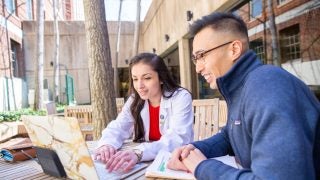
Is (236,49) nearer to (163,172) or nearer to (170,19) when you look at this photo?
(163,172)

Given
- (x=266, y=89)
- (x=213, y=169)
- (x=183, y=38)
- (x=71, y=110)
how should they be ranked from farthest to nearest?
1. (x=183, y=38)
2. (x=71, y=110)
3. (x=213, y=169)
4. (x=266, y=89)

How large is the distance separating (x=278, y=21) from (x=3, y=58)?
→ 452 inches

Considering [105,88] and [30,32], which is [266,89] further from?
[30,32]

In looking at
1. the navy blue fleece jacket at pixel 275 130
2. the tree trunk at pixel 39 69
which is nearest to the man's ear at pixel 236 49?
the navy blue fleece jacket at pixel 275 130

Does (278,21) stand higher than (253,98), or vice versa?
(278,21)

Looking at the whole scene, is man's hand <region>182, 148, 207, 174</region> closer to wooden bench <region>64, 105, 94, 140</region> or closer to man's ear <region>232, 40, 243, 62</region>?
man's ear <region>232, 40, 243, 62</region>

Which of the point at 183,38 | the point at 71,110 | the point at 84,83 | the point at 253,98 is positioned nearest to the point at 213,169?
the point at 253,98

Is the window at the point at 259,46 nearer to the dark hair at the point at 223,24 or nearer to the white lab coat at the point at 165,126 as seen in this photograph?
the white lab coat at the point at 165,126

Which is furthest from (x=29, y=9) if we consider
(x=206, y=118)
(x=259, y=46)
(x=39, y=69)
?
(x=206, y=118)

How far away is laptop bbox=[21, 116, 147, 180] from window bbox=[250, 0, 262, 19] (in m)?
3.88

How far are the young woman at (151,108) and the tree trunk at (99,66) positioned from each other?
1551 millimetres

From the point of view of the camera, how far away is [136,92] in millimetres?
2541

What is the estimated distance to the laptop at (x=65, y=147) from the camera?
4.12 ft

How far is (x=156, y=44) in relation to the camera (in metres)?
14.0
